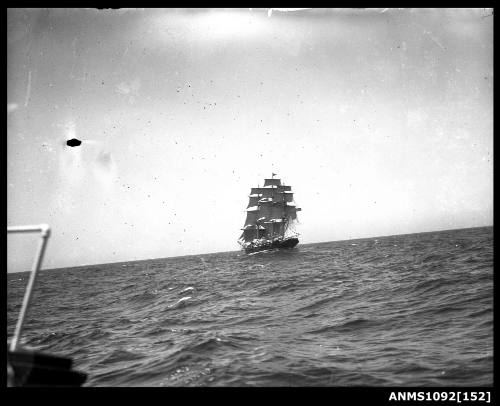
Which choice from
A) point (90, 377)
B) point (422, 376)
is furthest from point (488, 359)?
point (90, 377)

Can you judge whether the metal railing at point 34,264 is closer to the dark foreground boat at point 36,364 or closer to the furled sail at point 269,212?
the dark foreground boat at point 36,364

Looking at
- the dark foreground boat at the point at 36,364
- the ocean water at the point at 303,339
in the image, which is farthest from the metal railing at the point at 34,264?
the ocean water at the point at 303,339

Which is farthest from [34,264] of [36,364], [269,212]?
[269,212]

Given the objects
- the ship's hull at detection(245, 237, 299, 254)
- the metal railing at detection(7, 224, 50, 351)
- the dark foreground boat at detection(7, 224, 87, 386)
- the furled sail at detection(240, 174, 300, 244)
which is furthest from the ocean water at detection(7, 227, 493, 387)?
the furled sail at detection(240, 174, 300, 244)

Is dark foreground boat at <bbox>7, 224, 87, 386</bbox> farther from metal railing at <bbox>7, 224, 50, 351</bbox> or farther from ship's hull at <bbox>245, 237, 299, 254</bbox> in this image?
ship's hull at <bbox>245, 237, 299, 254</bbox>
